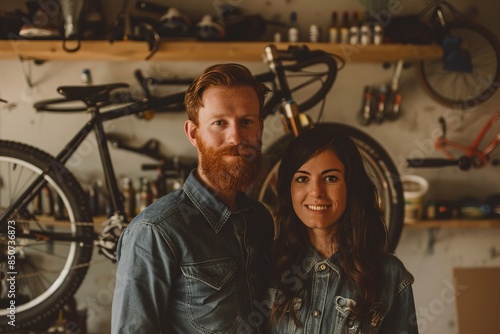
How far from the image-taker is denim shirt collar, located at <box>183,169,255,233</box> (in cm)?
124

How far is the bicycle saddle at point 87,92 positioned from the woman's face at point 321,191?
41.6 inches

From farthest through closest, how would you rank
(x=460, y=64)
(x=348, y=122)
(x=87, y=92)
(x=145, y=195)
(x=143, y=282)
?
(x=348, y=122)
(x=460, y=64)
(x=145, y=195)
(x=87, y=92)
(x=143, y=282)

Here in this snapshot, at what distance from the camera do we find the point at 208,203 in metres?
1.24

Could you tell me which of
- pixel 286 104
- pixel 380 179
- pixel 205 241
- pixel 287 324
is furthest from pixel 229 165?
pixel 380 179

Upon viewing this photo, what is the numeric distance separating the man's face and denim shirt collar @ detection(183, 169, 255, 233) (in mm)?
46

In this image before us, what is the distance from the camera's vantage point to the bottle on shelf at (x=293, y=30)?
2336mm

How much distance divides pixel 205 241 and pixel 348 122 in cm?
154

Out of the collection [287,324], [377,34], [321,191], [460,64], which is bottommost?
[287,324]

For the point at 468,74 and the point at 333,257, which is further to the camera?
the point at 468,74

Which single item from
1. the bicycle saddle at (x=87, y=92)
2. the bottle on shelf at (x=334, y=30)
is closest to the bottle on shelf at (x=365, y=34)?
the bottle on shelf at (x=334, y=30)

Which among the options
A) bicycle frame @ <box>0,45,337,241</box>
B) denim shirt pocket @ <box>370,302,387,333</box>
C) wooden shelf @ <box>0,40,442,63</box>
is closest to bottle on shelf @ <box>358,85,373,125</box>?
wooden shelf @ <box>0,40,442,63</box>

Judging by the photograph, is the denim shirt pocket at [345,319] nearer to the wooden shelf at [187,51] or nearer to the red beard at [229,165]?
the red beard at [229,165]

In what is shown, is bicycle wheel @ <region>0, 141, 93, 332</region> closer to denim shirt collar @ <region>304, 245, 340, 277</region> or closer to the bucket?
denim shirt collar @ <region>304, 245, 340, 277</region>

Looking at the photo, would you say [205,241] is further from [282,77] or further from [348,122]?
[348,122]
